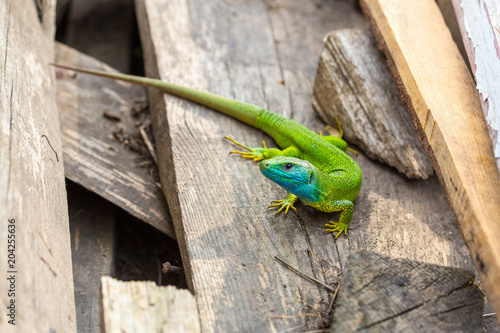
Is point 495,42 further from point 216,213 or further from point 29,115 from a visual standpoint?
point 29,115

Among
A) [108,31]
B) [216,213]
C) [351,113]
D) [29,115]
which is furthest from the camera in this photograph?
[108,31]

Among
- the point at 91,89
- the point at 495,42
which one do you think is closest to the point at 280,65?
the point at 91,89

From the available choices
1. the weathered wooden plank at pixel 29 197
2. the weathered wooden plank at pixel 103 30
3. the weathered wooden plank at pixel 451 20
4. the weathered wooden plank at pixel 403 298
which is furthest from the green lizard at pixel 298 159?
the weathered wooden plank at pixel 103 30

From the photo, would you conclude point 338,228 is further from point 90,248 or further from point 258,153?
point 90,248

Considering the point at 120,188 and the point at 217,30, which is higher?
the point at 217,30

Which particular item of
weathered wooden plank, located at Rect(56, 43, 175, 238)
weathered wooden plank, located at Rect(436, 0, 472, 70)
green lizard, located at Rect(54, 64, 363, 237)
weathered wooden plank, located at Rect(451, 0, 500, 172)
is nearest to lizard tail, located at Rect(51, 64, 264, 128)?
green lizard, located at Rect(54, 64, 363, 237)

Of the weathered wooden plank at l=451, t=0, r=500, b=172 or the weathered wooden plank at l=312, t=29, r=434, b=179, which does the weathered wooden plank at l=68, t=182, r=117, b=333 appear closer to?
the weathered wooden plank at l=312, t=29, r=434, b=179

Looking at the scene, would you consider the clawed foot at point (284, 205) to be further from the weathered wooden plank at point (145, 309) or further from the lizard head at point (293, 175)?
the weathered wooden plank at point (145, 309)
